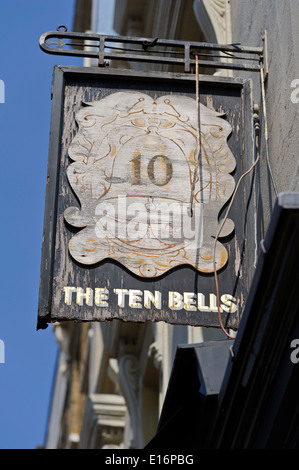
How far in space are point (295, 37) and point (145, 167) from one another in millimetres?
1367

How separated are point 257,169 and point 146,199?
1.24 meters

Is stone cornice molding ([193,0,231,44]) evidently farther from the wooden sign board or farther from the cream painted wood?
the cream painted wood

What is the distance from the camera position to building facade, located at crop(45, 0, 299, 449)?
655cm

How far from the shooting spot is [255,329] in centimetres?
484

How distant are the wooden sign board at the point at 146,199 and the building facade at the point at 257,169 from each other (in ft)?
1.07

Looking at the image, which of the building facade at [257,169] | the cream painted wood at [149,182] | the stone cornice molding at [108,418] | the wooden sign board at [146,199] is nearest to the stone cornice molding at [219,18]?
the building facade at [257,169]

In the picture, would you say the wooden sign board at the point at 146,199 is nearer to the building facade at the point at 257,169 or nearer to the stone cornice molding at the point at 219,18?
the building facade at the point at 257,169

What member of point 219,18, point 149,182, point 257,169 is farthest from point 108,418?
point 149,182

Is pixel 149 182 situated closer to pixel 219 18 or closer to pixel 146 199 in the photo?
pixel 146 199

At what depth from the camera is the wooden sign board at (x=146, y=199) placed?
5.83 m

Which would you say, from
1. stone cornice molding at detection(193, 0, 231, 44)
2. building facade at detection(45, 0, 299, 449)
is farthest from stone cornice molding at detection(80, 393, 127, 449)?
stone cornice molding at detection(193, 0, 231, 44)

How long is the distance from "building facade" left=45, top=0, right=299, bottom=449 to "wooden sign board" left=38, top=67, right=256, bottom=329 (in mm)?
326

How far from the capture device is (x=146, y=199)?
6.20m
